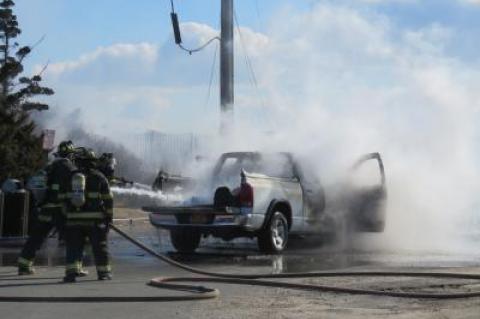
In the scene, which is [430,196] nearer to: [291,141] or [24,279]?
[291,141]

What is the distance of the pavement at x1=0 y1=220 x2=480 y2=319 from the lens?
24.5 ft

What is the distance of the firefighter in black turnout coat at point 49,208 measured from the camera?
33.4 ft

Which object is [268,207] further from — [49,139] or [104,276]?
[49,139]

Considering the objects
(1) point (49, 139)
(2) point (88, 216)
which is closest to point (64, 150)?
(2) point (88, 216)

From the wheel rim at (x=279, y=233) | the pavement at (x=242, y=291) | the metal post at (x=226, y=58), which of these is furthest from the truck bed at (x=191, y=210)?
the metal post at (x=226, y=58)

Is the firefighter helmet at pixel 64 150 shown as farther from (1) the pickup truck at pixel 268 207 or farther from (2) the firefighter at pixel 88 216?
(1) the pickup truck at pixel 268 207

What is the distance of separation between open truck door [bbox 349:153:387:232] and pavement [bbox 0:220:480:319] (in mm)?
1698

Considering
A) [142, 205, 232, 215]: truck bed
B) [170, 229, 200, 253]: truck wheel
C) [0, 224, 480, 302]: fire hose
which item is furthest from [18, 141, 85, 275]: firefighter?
[170, 229, 200, 253]: truck wheel

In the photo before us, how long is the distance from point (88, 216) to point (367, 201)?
24.1 feet

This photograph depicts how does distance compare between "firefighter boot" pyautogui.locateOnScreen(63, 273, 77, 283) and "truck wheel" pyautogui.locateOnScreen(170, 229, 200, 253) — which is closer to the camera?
"firefighter boot" pyautogui.locateOnScreen(63, 273, 77, 283)

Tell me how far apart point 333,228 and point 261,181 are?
2.39 meters

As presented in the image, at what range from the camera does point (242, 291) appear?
8.94m

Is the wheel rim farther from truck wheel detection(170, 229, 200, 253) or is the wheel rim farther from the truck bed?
truck wheel detection(170, 229, 200, 253)

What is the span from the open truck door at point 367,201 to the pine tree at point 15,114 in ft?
34.7
